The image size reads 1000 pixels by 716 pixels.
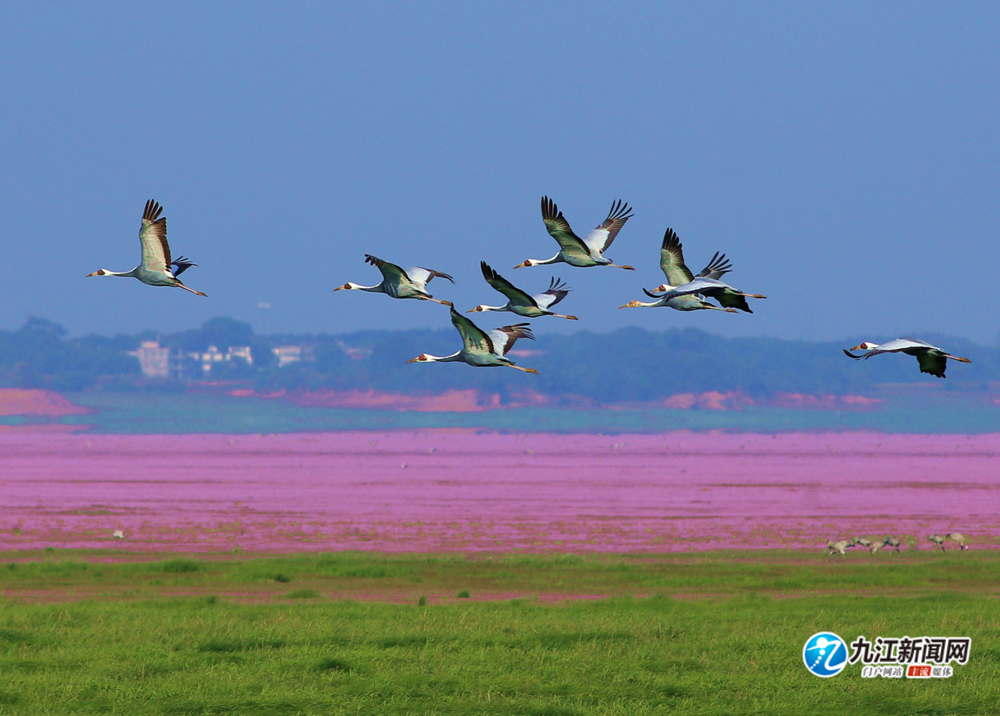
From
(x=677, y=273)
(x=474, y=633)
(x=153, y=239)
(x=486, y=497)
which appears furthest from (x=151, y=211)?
(x=486, y=497)

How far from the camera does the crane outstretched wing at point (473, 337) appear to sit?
8398mm

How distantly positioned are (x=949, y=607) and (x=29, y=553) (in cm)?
3235

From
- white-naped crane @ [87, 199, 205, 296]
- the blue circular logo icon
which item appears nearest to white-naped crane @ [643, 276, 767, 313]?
white-naped crane @ [87, 199, 205, 296]

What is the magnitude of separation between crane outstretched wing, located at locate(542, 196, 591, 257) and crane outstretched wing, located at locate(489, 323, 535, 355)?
72 cm

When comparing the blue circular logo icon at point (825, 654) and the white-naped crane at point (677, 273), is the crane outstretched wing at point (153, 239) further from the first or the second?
the blue circular logo icon at point (825, 654)

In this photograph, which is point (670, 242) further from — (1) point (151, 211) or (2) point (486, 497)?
(2) point (486, 497)

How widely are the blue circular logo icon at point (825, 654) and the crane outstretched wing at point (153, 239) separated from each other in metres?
19.6

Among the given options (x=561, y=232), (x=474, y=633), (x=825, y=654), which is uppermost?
(x=561, y=232)

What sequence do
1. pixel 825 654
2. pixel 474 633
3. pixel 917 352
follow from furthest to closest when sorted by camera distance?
pixel 474 633, pixel 825 654, pixel 917 352

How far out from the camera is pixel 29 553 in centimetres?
4412

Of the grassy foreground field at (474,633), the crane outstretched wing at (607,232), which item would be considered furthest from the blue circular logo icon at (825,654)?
the crane outstretched wing at (607,232)

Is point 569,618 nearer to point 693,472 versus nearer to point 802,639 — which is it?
point 802,639

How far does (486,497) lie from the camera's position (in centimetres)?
7412

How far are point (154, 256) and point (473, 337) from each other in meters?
2.72
